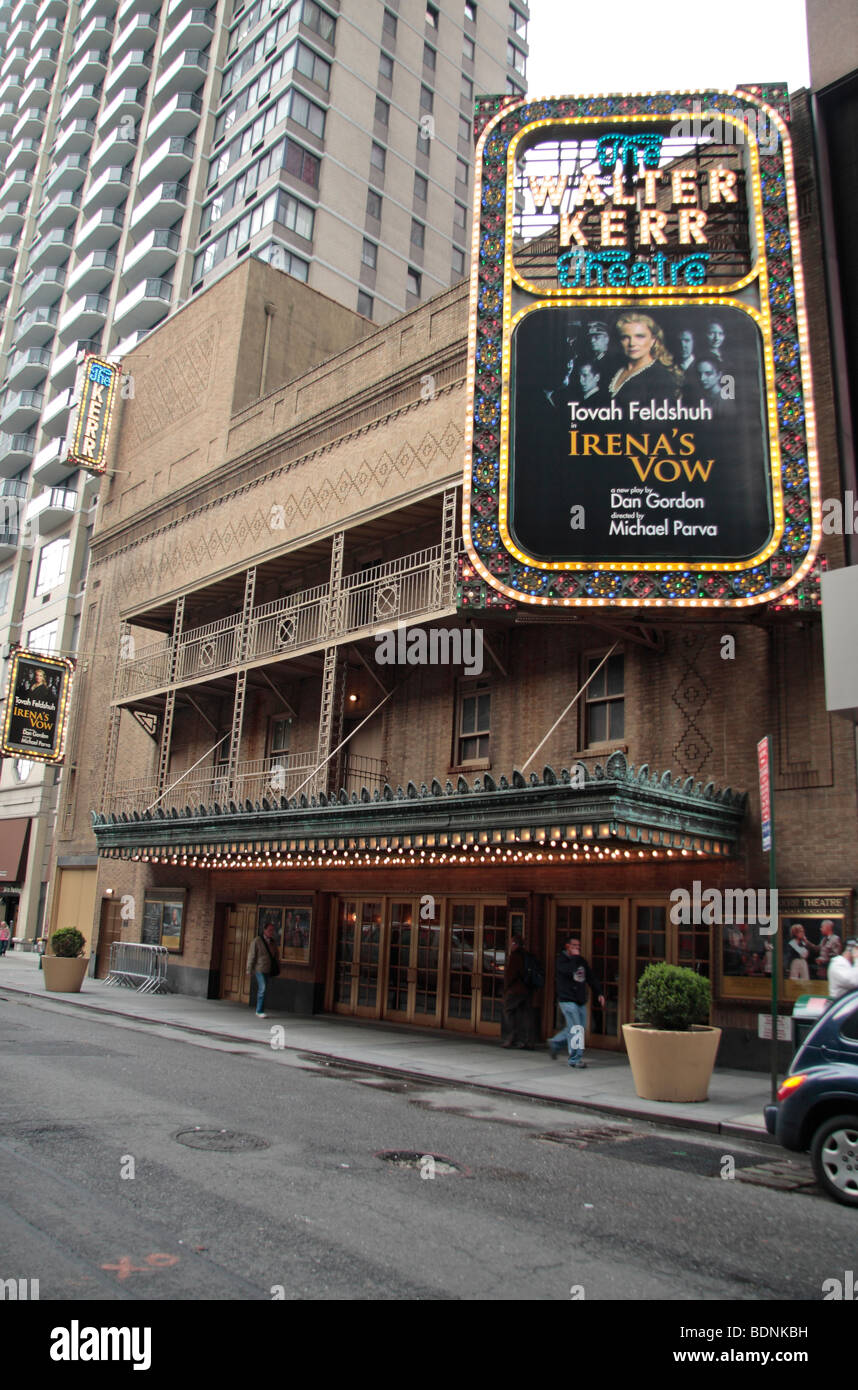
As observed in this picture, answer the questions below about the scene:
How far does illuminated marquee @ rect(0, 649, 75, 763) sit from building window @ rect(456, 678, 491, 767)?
17634mm

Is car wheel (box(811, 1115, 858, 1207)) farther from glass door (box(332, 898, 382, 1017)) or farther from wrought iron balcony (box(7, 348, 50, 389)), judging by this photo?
wrought iron balcony (box(7, 348, 50, 389))

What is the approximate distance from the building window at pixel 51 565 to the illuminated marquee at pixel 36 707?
53.3 feet

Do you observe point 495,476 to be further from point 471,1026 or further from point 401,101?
point 401,101

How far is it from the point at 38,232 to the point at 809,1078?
69631mm

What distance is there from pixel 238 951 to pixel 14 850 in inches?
1009

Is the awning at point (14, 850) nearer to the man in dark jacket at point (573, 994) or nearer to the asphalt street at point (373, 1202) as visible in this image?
the asphalt street at point (373, 1202)

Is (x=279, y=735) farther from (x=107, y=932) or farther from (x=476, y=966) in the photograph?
(x=107, y=932)

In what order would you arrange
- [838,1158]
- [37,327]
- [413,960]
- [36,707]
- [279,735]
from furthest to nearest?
[37,327] → [36,707] → [279,735] → [413,960] → [838,1158]

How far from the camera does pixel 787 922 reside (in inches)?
523

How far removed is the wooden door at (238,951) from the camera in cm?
2372

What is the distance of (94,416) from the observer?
34094 mm

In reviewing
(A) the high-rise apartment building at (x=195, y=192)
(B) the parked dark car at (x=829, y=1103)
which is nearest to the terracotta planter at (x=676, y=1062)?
(B) the parked dark car at (x=829, y=1103)

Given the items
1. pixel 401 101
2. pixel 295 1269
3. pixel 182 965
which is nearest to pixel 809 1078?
pixel 295 1269

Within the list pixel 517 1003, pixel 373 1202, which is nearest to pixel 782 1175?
pixel 373 1202
